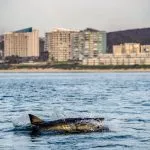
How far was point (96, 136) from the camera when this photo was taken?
3606 centimetres

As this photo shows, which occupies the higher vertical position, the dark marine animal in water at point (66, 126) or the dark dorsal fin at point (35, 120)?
the dark dorsal fin at point (35, 120)

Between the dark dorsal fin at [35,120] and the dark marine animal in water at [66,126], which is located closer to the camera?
the dark marine animal in water at [66,126]

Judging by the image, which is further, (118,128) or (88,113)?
(88,113)

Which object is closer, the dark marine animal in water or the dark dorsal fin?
the dark marine animal in water

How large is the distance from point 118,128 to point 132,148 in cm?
763

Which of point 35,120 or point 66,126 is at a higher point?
point 35,120

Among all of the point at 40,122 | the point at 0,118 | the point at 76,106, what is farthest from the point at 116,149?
the point at 76,106

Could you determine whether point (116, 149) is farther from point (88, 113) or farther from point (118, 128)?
point (88, 113)

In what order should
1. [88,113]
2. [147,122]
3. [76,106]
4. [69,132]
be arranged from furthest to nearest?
[76,106] < [88,113] < [147,122] < [69,132]

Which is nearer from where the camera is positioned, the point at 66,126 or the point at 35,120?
the point at 66,126

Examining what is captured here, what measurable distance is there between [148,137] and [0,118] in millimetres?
15008

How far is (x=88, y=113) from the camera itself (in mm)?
51344

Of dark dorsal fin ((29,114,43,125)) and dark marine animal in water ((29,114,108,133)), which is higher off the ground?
dark dorsal fin ((29,114,43,125))

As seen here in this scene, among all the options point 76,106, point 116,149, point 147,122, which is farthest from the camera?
point 76,106
